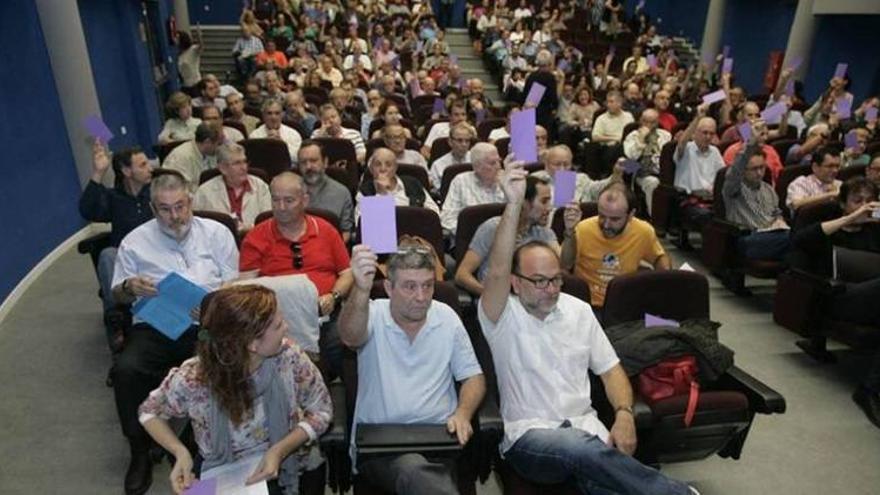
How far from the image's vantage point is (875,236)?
3.22 m

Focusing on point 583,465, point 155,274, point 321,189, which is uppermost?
point 321,189

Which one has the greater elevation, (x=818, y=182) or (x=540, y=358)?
(x=818, y=182)

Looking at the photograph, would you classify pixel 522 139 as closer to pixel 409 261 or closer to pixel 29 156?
pixel 409 261

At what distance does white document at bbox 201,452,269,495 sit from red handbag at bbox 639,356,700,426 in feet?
4.22

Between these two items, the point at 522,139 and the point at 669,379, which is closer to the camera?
the point at 669,379

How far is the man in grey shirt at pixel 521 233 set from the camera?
266 cm

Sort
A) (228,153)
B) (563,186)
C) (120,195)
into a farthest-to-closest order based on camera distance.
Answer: (228,153) < (120,195) < (563,186)

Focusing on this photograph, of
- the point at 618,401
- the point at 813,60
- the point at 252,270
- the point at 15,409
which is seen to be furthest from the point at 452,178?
the point at 813,60

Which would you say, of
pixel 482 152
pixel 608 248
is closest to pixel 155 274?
pixel 482 152

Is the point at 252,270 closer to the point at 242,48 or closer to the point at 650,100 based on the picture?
the point at 650,100

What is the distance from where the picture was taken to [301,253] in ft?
8.60

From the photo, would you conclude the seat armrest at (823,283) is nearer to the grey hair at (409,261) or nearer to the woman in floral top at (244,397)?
the grey hair at (409,261)

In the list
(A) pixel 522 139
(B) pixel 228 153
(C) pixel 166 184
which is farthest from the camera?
(B) pixel 228 153

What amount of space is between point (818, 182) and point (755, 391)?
106 inches
